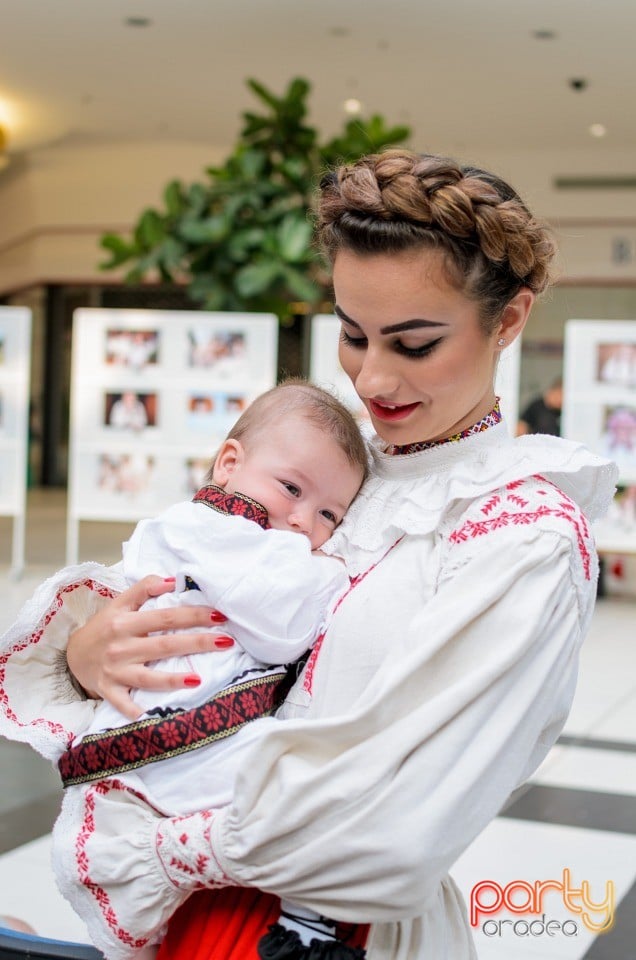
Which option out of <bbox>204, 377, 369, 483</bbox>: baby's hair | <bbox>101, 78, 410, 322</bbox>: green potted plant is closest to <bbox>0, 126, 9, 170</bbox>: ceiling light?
<bbox>101, 78, 410, 322</bbox>: green potted plant

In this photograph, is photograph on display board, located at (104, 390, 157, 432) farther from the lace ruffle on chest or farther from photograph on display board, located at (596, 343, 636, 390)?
the lace ruffle on chest

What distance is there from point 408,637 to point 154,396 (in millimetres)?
7893

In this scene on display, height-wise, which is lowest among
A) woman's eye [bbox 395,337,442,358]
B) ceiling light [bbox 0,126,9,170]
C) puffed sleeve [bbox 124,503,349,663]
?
puffed sleeve [bbox 124,503,349,663]

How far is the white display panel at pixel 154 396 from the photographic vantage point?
8719 millimetres

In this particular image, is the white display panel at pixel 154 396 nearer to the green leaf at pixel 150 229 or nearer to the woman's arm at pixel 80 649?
the green leaf at pixel 150 229

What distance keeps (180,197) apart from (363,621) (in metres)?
8.87

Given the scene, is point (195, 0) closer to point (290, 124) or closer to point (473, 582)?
point (290, 124)

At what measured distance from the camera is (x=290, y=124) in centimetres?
978

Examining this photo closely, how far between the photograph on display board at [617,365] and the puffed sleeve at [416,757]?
7834mm

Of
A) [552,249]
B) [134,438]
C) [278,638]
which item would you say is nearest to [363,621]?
[278,638]

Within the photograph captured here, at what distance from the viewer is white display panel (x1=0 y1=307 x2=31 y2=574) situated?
30.3ft

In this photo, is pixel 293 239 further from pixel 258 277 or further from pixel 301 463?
pixel 301 463

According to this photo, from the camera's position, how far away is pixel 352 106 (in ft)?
43.2

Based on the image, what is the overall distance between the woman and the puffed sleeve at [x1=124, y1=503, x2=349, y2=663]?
0.12ft
